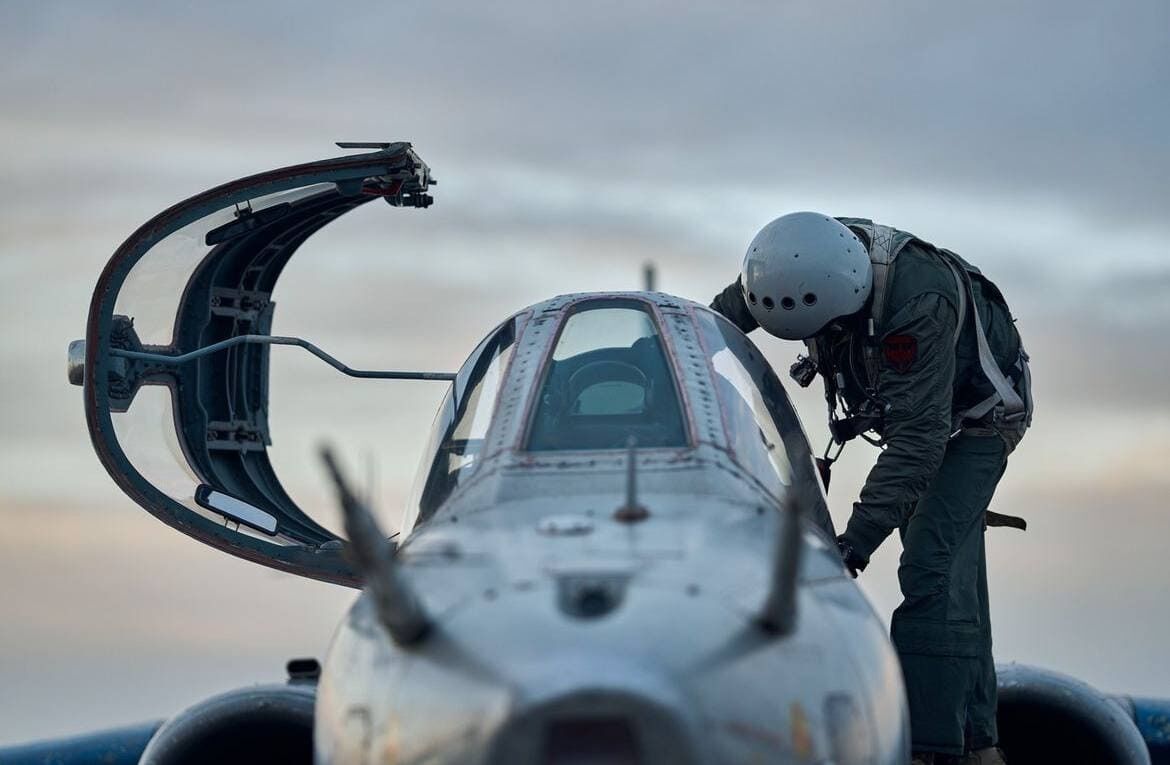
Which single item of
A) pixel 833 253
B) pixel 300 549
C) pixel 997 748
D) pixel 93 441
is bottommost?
pixel 997 748

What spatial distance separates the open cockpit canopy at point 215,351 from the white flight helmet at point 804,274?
2.26 meters

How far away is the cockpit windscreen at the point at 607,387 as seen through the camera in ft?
23.4

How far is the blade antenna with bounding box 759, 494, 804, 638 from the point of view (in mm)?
4965

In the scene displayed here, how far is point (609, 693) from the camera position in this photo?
463cm

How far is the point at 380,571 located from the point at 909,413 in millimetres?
4493

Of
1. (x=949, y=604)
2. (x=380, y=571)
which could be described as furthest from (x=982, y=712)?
(x=380, y=571)

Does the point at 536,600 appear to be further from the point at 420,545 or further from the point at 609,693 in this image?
the point at 420,545

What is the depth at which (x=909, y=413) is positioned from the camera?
354 inches

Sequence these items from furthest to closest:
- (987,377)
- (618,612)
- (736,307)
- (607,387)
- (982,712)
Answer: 1. (736,307)
2. (987,377)
3. (982,712)
4. (607,387)
5. (618,612)

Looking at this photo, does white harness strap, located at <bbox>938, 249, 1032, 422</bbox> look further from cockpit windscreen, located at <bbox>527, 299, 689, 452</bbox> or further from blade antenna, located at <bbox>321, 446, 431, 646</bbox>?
blade antenna, located at <bbox>321, 446, 431, 646</bbox>

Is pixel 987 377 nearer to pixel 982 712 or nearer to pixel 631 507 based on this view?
pixel 982 712

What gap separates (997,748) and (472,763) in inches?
193

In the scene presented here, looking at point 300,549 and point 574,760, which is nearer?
point 574,760

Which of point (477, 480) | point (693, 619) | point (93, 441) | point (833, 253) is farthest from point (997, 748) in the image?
point (93, 441)
